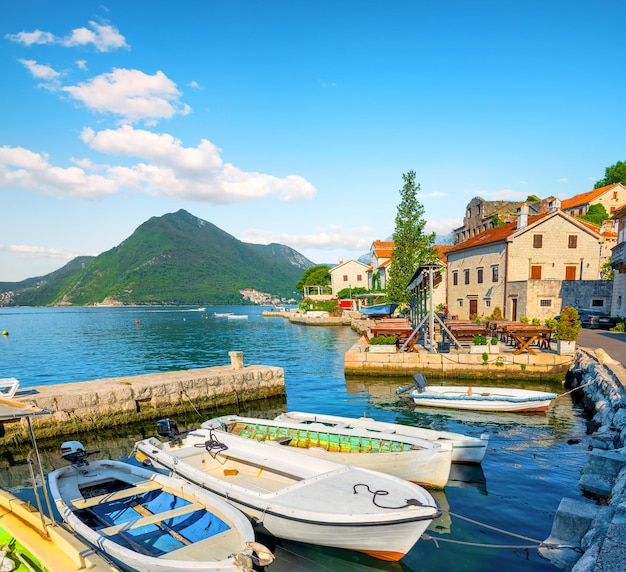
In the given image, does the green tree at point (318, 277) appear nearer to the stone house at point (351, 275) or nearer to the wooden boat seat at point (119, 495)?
the stone house at point (351, 275)

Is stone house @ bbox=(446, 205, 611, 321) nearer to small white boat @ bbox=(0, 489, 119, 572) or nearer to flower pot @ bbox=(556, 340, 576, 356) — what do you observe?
flower pot @ bbox=(556, 340, 576, 356)

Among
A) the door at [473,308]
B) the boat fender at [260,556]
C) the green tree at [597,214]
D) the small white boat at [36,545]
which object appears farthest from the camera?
the green tree at [597,214]

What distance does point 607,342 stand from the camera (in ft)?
83.7

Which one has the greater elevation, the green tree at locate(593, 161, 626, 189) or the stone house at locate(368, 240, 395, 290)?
the green tree at locate(593, 161, 626, 189)

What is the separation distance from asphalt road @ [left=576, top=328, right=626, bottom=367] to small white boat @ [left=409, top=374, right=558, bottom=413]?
5.35 metres

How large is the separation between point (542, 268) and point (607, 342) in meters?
12.2

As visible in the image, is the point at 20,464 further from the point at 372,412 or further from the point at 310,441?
the point at 372,412

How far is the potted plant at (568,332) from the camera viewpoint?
854 inches

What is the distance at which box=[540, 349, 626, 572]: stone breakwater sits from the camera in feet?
17.4

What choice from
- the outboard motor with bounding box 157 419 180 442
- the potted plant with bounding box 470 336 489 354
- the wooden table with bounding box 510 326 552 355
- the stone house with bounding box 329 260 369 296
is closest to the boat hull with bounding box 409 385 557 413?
the potted plant with bounding box 470 336 489 354

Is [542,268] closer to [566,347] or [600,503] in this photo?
[566,347]

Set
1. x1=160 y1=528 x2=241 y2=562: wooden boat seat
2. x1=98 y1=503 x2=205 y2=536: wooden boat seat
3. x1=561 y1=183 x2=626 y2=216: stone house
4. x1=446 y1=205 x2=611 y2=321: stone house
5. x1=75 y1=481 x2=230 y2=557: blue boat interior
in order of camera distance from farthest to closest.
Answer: x1=561 y1=183 x2=626 y2=216: stone house → x1=446 y1=205 x2=611 y2=321: stone house → x1=75 y1=481 x2=230 y2=557: blue boat interior → x1=98 y1=503 x2=205 y2=536: wooden boat seat → x1=160 y1=528 x2=241 y2=562: wooden boat seat

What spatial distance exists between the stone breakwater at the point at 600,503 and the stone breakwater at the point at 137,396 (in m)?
13.4

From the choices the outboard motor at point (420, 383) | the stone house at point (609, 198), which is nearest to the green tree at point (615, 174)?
the stone house at point (609, 198)
